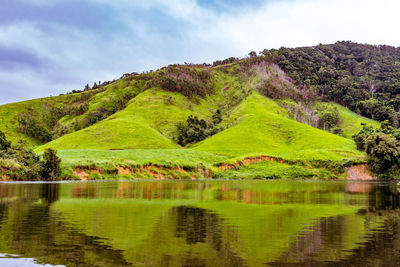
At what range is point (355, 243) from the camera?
16875 mm

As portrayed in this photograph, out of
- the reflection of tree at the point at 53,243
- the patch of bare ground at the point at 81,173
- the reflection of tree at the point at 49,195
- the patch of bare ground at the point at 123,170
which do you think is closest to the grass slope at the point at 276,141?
the patch of bare ground at the point at 123,170

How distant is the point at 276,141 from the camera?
157625 mm

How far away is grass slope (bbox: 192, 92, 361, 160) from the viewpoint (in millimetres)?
126375

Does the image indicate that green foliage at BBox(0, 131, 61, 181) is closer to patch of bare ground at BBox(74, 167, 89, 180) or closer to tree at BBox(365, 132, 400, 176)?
patch of bare ground at BBox(74, 167, 89, 180)

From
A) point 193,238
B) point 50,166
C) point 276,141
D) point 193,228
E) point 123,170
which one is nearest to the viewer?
point 193,238

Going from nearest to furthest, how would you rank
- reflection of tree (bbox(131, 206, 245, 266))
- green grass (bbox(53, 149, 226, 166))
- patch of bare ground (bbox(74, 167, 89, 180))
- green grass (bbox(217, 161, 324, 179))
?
→ 1. reflection of tree (bbox(131, 206, 245, 266))
2. patch of bare ground (bbox(74, 167, 89, 180))
3. green grass (bbox(53, 149, 226, 166))
4. green grass (bbox(217, 161, 324, 179))

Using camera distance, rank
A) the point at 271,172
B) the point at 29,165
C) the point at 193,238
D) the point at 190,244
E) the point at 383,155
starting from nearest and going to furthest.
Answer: the point at 190,244
the point at 193,238
the point at 29,165
the point at 271,172
the point at 383,155

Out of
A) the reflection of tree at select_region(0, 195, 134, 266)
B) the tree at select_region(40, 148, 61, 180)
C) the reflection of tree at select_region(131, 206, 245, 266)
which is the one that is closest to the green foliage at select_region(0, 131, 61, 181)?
the tree at select_region(40, 148, 61, 180)

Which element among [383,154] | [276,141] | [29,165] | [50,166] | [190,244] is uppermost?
[276,141]

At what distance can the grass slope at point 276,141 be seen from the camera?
126375mm

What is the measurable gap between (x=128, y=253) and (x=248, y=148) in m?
127

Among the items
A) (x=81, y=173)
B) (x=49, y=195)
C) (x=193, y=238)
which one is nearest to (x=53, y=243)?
(x=193, y=238)

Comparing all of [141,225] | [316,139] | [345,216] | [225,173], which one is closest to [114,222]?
[141,225]

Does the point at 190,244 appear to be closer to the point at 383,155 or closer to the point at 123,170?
the point at 123,170
